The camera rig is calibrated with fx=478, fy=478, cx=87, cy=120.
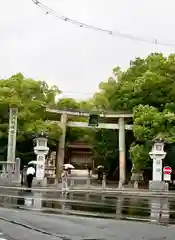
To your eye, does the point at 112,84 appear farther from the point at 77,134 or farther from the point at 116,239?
the point at 116,239

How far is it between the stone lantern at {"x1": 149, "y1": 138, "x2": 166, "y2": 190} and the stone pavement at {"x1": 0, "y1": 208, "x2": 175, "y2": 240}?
22276 mm

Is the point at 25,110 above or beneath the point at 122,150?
above

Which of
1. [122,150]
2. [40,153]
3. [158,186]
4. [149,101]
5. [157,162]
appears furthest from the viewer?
[122,150]

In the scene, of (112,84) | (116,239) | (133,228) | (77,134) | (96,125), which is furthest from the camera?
(77,134)

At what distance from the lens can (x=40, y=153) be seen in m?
39.3

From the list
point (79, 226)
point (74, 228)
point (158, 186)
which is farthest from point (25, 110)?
point (74, 228)

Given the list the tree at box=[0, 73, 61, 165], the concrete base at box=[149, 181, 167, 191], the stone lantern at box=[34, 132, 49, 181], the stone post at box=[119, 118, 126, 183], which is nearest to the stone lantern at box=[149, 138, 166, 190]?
the concrete base at box=[149, 181, 167, 191]

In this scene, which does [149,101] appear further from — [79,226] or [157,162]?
[79,226]

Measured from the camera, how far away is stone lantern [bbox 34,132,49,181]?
127 ft

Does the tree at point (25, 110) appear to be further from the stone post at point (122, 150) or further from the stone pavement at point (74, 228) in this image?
the stone pavement at point (74, 228)

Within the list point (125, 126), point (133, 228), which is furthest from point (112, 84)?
point (133, 228)

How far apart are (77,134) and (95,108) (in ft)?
17.0

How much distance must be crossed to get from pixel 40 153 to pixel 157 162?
9.62m

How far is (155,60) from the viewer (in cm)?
4631
